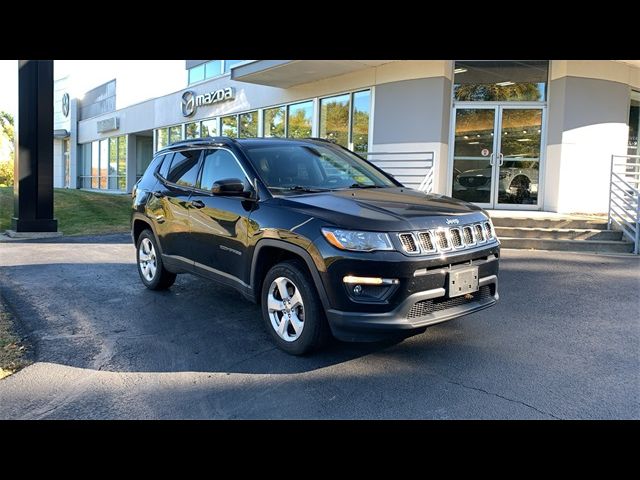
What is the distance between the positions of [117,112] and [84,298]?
26.4 m

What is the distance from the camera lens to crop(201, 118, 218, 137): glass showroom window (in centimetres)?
2122

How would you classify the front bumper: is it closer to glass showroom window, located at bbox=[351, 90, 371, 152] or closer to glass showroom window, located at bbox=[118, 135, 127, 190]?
glass showroom window, located at bbox=[351, 90, 371, 152]

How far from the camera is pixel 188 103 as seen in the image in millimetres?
22734

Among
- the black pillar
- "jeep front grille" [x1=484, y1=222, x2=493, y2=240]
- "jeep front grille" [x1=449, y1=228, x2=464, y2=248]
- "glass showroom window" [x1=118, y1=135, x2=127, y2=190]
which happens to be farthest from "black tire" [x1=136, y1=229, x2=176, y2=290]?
"glass showroom window" [x1=118, y1=135, x2=127, y2=190]

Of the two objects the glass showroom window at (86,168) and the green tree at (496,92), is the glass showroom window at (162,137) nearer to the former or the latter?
the glass showroom window at (86,168)

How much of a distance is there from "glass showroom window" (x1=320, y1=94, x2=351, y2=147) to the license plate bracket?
11.2 meters

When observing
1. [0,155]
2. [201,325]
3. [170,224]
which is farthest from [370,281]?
[0,155]

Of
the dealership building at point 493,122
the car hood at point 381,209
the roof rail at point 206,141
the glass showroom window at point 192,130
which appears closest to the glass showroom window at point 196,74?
the glass showroom window at point 192,130

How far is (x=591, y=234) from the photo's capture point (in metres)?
9.95

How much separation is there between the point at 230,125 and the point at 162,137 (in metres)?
6.92

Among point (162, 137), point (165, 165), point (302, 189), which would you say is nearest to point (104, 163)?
point (162, 137)

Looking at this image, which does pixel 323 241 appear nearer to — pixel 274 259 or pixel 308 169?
pixel 274 259

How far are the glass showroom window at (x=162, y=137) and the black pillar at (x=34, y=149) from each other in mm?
12875

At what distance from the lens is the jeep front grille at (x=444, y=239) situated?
3.84 m
